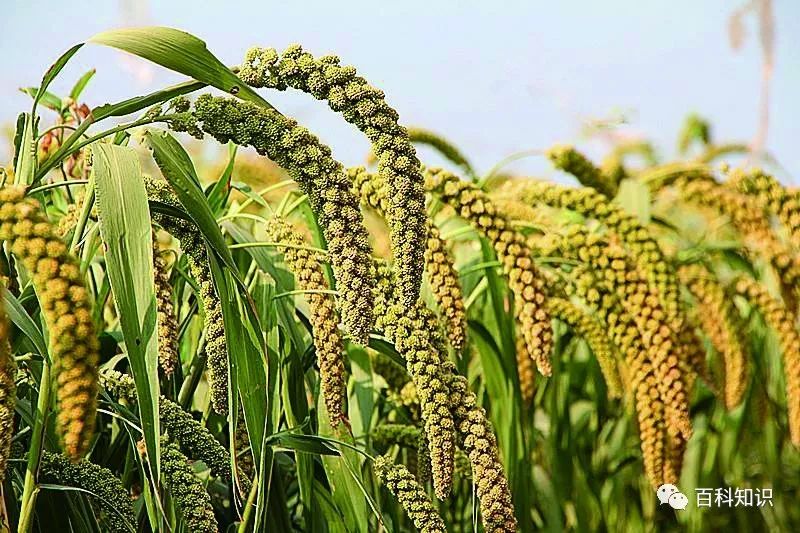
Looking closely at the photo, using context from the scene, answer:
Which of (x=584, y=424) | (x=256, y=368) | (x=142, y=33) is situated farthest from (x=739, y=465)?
(x=142, y=33)

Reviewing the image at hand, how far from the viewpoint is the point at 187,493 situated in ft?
2.42

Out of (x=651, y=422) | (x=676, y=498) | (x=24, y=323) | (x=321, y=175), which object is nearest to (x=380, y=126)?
(x=321, y=175)

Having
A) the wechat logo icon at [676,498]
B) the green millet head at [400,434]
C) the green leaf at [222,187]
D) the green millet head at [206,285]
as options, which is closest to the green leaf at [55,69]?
the green millet head at [206,285]

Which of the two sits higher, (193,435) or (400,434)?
(400,434)

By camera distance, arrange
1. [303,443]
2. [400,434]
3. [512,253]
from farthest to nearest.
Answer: [400,434] → [512,253] → [303,443]

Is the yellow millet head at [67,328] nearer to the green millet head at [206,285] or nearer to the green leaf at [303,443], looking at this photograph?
the green millet head at [206,285]

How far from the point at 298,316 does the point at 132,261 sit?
0.56 metres

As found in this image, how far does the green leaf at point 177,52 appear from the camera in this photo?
66cm

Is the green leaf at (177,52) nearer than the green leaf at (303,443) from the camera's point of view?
Yes

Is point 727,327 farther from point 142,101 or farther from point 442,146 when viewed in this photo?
point 142,101

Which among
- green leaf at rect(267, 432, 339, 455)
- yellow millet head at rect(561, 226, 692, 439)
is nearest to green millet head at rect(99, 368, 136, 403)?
green leaf at rect(267, 432, 339, 455)

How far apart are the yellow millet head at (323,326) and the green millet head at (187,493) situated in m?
0.13

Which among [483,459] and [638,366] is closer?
[483,459]

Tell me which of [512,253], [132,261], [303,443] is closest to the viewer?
[132,261]
